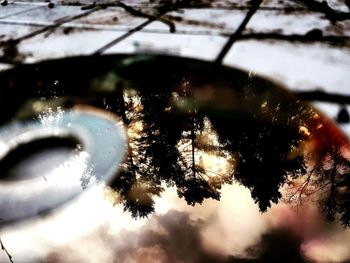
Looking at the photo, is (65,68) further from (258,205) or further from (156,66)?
(258,205)

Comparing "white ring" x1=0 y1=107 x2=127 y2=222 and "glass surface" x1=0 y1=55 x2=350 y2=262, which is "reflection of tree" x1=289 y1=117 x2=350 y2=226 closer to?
"glass surface" x1=0 y1=55 x2=350 y2=262

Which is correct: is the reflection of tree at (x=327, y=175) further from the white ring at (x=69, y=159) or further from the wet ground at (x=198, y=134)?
the white ring at (x=69, y=159)

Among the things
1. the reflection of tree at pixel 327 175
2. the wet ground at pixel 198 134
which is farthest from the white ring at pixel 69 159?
the reflection of tree at pixel 327 175

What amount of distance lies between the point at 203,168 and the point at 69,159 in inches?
34.7

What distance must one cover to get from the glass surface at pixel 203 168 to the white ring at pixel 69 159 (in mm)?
63

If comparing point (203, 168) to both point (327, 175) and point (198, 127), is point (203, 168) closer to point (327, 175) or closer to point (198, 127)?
point (198, 127)

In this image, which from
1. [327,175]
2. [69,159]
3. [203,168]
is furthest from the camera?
[69,159]

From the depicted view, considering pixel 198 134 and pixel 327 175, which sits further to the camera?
pixel 198 134

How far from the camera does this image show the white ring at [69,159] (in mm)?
2037

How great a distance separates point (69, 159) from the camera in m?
2.30

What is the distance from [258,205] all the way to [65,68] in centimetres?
215

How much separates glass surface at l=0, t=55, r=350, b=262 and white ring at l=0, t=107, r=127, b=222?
0.06 m

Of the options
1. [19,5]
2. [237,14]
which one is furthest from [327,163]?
[19,5]

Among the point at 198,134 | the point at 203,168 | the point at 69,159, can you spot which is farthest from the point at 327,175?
the point at 69,159
